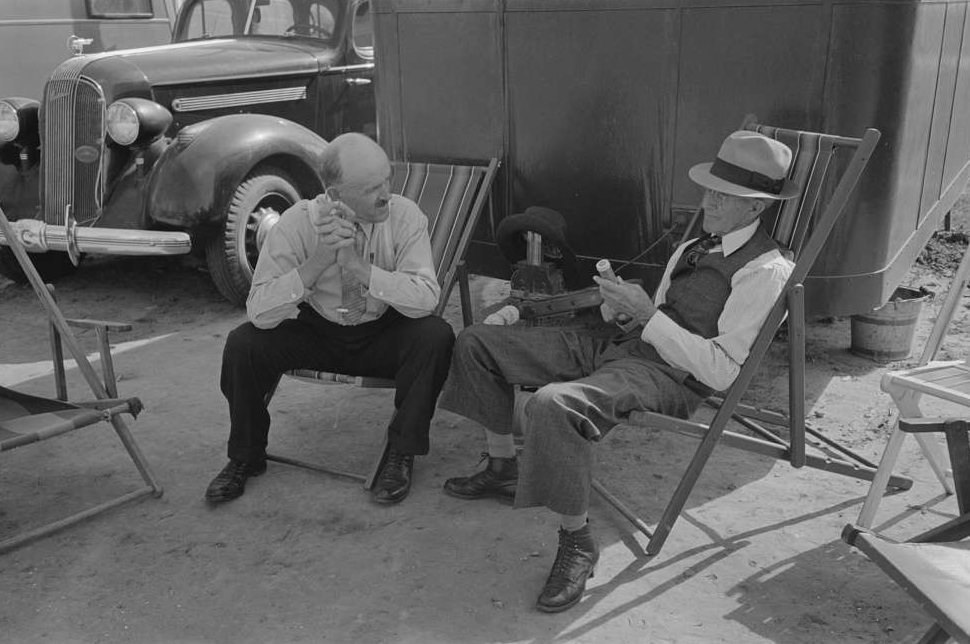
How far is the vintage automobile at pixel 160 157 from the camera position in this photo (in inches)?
225

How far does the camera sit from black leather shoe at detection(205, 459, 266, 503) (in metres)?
3.55

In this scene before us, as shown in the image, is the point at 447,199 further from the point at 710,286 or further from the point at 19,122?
the point at 19,122

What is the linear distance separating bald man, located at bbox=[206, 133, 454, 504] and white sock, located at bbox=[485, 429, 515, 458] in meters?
0.23

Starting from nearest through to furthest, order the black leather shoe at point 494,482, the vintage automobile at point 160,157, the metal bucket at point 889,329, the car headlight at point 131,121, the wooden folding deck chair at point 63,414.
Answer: the wooden folding deck chair at point 63,414 < the black leather shoe at point 494,482 < the metal bucket at point 889,329 < the vintage automobile at point 160,157 < the car headlight at point 131,121

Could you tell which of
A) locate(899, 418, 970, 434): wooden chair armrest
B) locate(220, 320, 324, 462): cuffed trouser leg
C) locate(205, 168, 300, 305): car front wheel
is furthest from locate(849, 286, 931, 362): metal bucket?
locate(205, 168, 300, 305): car front wheel

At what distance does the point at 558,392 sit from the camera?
288 cm

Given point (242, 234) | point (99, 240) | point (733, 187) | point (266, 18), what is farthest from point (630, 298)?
point (266, 18)

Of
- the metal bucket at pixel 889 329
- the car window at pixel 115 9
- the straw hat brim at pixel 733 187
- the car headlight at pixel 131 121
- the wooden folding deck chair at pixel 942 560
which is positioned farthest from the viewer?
A: the car window at pixel 115 9

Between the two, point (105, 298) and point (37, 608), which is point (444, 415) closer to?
point (37, 608)

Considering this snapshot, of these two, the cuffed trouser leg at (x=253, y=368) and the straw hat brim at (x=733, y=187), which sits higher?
the straw hat brim at (x=733, y=187)

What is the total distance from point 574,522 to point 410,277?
107 cm

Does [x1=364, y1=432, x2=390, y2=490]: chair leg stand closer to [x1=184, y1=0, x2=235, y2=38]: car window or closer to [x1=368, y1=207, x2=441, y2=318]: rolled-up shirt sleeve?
[x1=368, y1=207, x2=441, y2=318]: rolled-up shirt sleeve

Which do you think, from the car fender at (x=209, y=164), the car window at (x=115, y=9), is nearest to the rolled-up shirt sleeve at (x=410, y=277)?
the car fender at (x=209, y=164)

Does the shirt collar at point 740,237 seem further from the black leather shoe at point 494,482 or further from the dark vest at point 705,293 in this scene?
the black leather shoe at point 494,482
